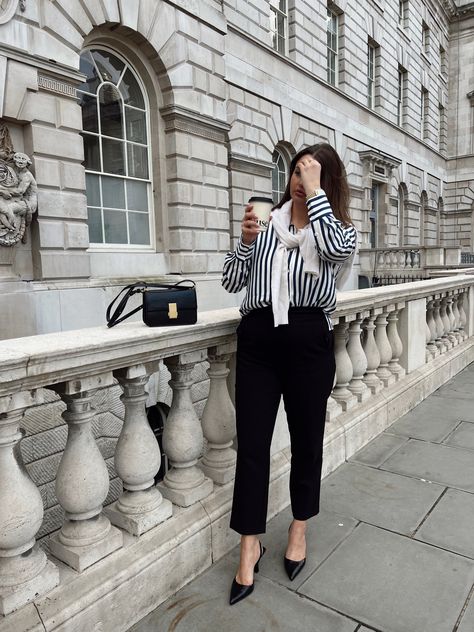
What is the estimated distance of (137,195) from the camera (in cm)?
1020

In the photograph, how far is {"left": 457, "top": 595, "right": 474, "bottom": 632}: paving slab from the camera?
6.09ft

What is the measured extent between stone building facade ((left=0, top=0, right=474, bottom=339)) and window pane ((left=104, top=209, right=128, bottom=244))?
0.02 m

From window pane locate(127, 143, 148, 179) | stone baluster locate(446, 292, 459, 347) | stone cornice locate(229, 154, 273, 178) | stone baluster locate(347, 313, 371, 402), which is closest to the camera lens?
stone baluster locate(347, 313, 371, 402)

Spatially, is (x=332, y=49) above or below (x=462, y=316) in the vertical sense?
above

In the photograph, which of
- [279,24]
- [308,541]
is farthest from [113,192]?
[279,24]

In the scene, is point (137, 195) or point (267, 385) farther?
point (137, 195)

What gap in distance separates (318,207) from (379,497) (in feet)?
6.19

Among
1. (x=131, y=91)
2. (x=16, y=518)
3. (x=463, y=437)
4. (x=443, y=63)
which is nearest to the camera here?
(x=16, y=518)

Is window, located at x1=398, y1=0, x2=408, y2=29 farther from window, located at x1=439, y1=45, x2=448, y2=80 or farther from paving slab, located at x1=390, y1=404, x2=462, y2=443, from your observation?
paving slab, located at x1=390, y1=404, x2=462, y2=443

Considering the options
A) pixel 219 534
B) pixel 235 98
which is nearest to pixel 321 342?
pixel 219 534

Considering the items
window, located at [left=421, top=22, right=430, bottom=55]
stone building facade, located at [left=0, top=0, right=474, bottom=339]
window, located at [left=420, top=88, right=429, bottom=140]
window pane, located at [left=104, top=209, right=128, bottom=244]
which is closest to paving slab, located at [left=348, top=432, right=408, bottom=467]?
stone building facade, located at [left=0, top=0, right=474, bottom=339]

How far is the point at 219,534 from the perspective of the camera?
235cm

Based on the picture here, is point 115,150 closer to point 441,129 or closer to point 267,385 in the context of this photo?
point 267,385

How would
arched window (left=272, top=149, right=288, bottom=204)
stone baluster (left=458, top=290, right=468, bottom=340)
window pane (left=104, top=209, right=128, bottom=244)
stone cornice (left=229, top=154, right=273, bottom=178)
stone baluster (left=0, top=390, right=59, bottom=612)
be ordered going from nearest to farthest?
stone baluster (left=0, top=390, right=59, bottom=612) → stone baluster (left=458, top=290, right=468, bottom=340) → window pane (left=104, top=209, right=128, bottom=244) → stone cornice (left=229, top=154, right=273, bottom=178) → arched window (left=272, top=149, right=288, bottom=204)
